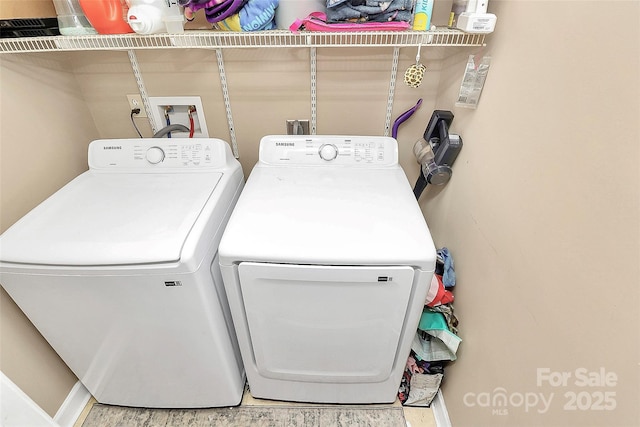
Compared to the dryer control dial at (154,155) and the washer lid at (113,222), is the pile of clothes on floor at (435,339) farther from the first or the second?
the dryer control dial at (154,155)

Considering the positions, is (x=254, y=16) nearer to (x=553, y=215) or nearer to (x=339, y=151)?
(x=339, y=151)

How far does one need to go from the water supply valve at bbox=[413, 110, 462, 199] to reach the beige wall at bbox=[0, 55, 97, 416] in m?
1.61

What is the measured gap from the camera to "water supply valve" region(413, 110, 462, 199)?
1.26 metres

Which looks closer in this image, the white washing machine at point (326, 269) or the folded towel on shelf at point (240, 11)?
the white washing machine at point (326, 269)

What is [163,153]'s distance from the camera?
1.38 metres

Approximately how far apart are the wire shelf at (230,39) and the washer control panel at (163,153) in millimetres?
373

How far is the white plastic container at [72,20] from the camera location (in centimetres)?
115

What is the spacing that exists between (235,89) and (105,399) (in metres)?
1.56

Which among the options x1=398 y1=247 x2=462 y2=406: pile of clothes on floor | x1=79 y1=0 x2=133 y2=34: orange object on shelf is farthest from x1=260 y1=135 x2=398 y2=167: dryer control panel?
x1=79 y1=0 x2=133 y2=34: orange object on shelf

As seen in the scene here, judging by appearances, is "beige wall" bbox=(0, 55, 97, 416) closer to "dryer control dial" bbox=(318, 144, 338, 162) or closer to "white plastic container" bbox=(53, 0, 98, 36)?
"white plastic container" bbox=(53, 0, 98, 36)

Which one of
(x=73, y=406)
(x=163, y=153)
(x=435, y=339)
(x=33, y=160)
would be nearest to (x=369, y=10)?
(x=163, y=153)

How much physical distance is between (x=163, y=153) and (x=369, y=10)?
3.29 feet

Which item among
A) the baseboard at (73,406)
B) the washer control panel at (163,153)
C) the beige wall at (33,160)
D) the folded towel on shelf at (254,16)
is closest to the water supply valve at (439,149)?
the folded towel on shelf at (254,16)

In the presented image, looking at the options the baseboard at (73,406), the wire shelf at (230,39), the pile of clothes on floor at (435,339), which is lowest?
the baseboard at (73,406)
